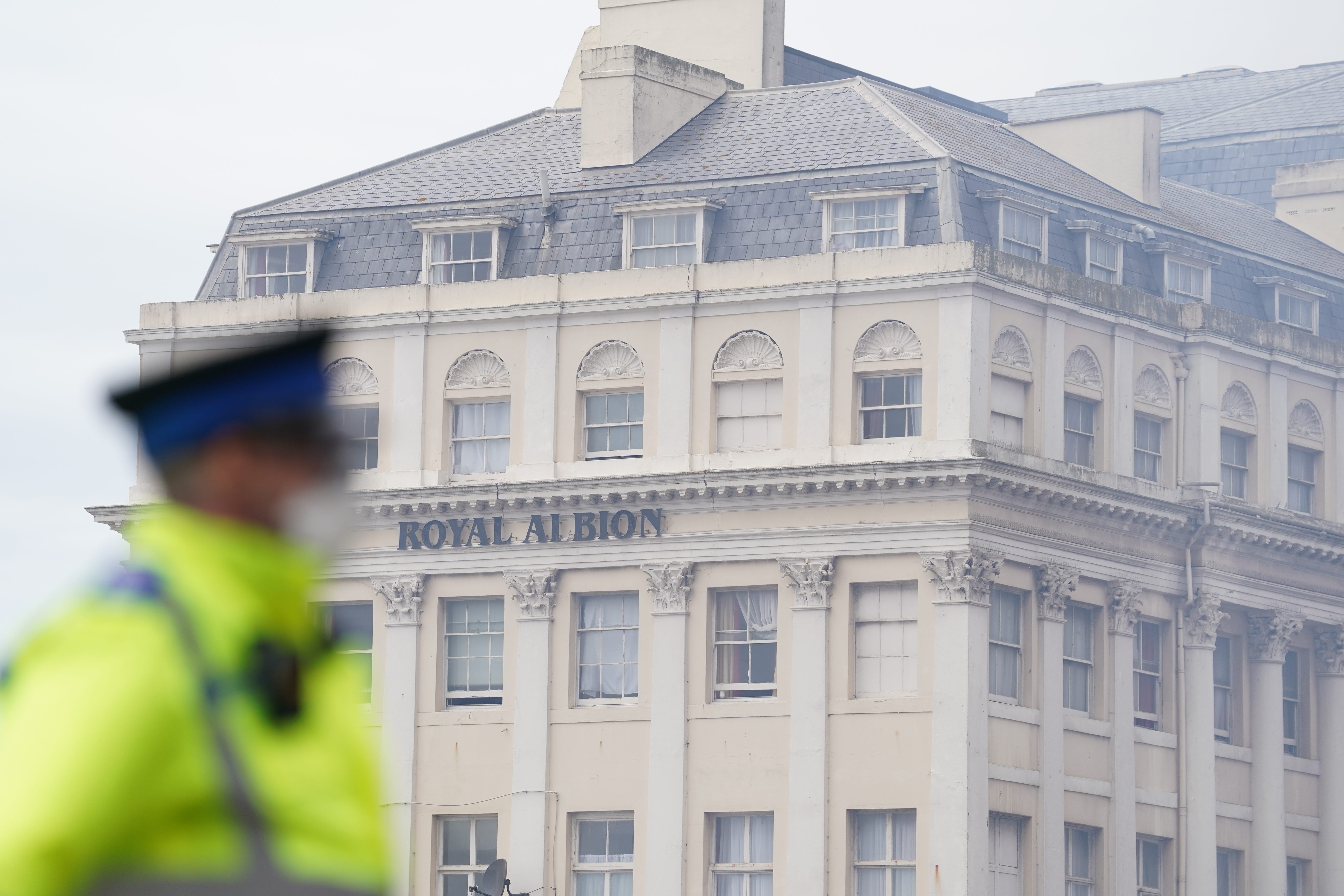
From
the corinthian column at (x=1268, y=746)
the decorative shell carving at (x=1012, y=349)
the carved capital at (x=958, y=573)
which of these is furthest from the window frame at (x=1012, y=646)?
the corinthian column at (x=1268, y=746)

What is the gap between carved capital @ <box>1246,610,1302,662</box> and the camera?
179ft

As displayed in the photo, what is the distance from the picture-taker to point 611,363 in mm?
51000

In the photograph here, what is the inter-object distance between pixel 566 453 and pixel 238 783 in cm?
4793

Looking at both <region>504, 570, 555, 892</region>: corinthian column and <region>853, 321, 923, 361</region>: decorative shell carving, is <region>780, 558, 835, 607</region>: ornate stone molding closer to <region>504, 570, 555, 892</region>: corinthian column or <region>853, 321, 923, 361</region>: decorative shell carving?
<region>853, 321, 923, 361</region>: decorative shell carving

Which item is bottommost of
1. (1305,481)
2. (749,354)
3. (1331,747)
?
(1331,747)

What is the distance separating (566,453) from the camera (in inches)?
2007

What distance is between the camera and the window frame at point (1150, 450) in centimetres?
5256

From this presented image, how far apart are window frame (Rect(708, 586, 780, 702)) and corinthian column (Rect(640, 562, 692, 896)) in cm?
51

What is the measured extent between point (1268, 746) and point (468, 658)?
53.3 ft

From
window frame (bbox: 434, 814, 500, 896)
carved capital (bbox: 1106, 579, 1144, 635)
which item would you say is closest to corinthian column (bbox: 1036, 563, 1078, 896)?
carved capital (bbox: 1106, 579, 1144, 635)

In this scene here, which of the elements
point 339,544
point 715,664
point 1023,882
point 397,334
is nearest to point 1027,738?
point 1023,882

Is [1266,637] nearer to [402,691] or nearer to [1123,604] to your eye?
[1123,604]

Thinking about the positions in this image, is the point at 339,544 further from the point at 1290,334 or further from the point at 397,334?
the point at 1290,334

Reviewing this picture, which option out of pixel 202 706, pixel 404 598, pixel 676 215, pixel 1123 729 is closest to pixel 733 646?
pixel 404 598
